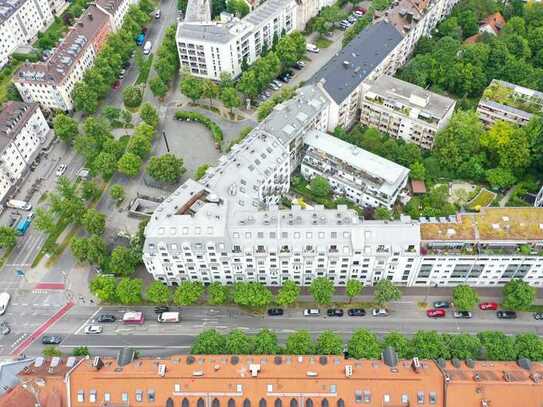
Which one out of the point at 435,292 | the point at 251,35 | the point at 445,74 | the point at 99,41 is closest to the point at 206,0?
the point at 251,35

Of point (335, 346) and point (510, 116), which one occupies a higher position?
point (510, 116)

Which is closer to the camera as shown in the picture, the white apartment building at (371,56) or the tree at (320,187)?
the tree at (320,187)

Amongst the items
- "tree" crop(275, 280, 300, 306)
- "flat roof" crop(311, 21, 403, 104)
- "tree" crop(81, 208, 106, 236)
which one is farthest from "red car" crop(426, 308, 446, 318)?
"tree" crop(81, 208, 106, 236)

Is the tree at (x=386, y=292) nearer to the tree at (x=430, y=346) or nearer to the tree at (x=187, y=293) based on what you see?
the tree at (x=430, y=346)

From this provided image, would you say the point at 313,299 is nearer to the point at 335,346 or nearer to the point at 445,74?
the point at 335,346

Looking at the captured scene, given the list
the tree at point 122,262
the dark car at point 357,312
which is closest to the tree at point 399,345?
the dark car at point 357,312

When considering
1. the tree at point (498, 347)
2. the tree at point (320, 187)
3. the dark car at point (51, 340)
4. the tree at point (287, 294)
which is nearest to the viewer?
the tree at point (498, 347)

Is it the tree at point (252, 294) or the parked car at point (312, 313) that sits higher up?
the tree at point (252, 294)
